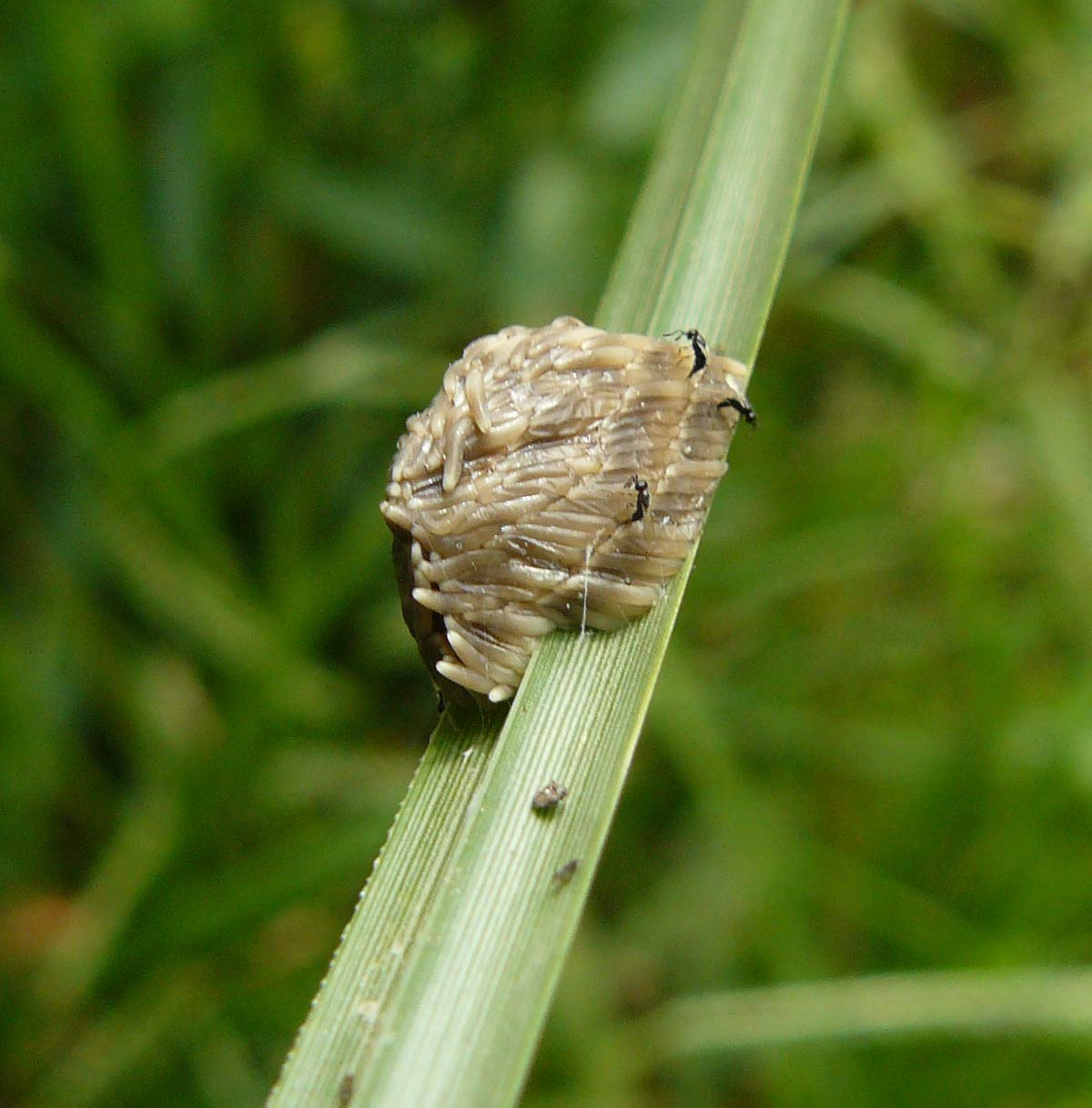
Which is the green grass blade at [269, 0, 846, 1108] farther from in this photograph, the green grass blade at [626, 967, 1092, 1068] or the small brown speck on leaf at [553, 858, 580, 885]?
the green grass blade at [626, 967, 1092, 1068]

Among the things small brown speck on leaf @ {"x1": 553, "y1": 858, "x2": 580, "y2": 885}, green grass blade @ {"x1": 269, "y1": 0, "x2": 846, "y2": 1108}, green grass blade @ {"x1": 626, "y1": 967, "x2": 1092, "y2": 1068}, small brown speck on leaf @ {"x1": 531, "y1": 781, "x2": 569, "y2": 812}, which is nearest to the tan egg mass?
green grass blade @ {"x1": 269, "y1": 0, "x2": 846, "y2": 1108}

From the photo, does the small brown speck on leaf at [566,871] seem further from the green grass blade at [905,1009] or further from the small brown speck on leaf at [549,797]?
the green grass blade at [905,1009]

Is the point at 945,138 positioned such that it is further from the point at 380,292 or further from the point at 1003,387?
the point at 380,292

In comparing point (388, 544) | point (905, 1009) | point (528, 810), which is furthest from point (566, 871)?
point (388, 544)

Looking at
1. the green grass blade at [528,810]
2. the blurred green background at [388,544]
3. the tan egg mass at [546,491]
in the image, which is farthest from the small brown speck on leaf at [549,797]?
the blurred green background at [388,544]

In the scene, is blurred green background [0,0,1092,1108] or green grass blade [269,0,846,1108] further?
blurred green background [0,0,1092,1108]

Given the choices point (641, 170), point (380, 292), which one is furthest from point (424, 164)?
point (641, 170)
